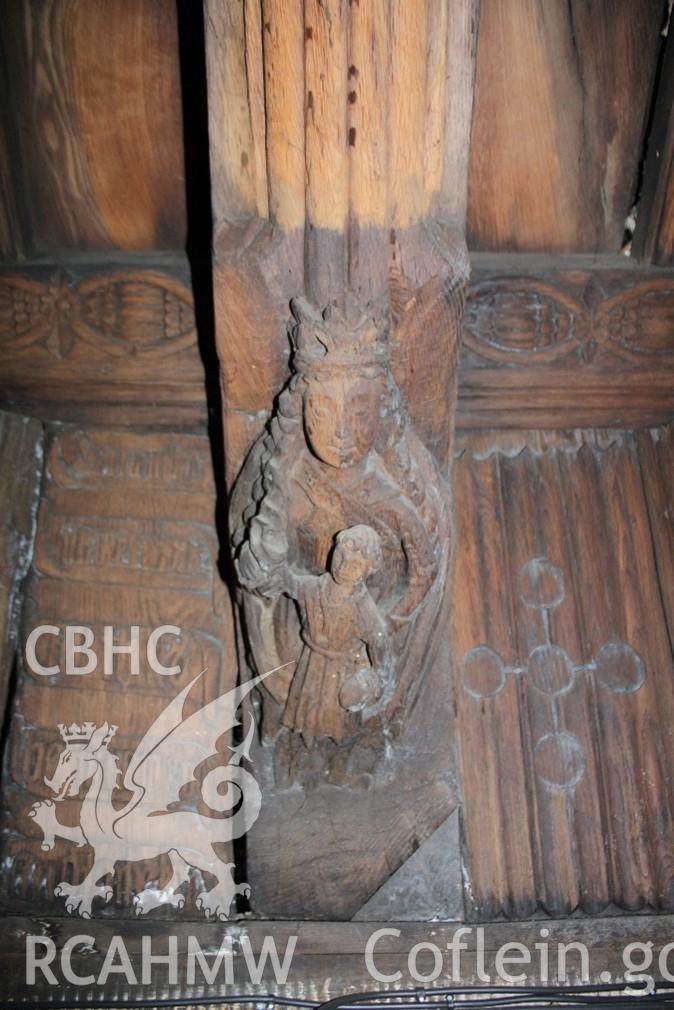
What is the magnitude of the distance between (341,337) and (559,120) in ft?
2.93

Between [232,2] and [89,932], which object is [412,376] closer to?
[232,2]

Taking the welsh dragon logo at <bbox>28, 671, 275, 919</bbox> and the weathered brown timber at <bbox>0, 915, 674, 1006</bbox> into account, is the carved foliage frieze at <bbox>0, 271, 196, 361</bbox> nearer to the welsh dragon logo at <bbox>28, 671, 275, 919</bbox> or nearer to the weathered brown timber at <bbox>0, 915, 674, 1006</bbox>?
the welsh dragon logo at <bbox>28, 671, 275, 919</bbox>

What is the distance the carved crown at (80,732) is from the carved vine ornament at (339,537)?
1.24 feet

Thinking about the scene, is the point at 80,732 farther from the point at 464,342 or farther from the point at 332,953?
the point at 464,342

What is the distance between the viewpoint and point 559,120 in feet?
6.10

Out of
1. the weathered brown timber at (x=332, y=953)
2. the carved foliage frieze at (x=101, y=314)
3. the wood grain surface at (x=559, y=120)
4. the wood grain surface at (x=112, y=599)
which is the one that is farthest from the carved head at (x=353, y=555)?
the wood grain surface at (x=559, y=120)

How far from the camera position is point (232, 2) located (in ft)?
4.34

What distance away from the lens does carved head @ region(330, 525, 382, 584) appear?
1417mm

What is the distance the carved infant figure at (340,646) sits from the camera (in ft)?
4.70

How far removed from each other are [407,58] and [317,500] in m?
0.71

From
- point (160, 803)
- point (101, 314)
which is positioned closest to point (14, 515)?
point (101, 314)

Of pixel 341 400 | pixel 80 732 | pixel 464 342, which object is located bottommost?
pixel 80 732

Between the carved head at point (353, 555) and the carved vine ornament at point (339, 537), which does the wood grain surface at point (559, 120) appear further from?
the carved head at point (353, 555)

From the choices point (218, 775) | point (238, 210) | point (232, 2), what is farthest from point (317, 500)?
point (232, 2)
